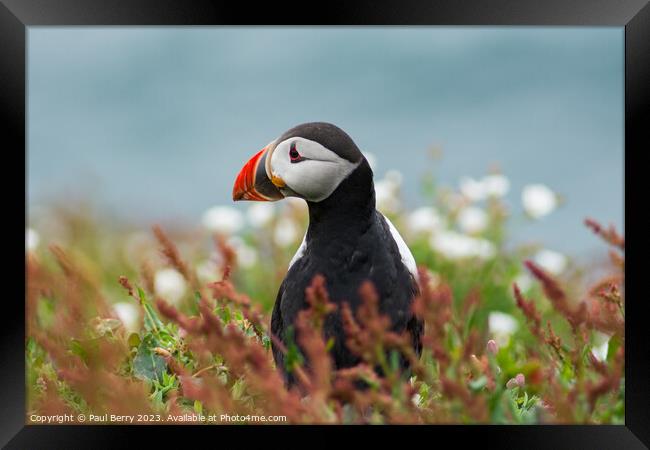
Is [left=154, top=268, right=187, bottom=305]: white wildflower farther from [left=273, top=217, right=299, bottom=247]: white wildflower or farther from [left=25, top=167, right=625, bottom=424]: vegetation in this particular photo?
[left=273, top=217, right=299, bottom=247]: white wildflower

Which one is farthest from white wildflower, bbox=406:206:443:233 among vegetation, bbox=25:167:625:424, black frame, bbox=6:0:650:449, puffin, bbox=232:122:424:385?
black frame, bbox=6:0:650:449

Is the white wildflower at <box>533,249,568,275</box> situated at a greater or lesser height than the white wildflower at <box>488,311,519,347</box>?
greater

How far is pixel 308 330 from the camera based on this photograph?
230 cm

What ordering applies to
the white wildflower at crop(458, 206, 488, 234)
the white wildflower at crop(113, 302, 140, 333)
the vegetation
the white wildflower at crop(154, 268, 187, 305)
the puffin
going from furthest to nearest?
the white wildflower at crop(458, 206, 488, 234) < the white wildflower at crop(154, 268, 187, 305) < the white wildflower at crop(113, 302, 140, 333) < the puffin < the vegetation

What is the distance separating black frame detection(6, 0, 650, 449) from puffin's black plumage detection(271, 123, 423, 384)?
58 centimetres

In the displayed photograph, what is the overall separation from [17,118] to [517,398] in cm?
207

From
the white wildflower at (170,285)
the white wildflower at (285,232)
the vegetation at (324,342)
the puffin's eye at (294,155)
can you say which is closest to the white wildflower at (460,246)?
the vegetation at (324,342)

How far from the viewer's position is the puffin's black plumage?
10.5 feet

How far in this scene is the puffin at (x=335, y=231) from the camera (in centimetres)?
319

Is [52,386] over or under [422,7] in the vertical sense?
under

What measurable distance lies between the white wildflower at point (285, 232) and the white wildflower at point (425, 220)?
779 mm

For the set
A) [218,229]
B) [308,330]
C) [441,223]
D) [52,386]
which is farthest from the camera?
[441,223]

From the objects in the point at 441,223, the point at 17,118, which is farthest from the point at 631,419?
the point at 441,223

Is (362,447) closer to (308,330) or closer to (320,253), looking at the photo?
(308,330)
